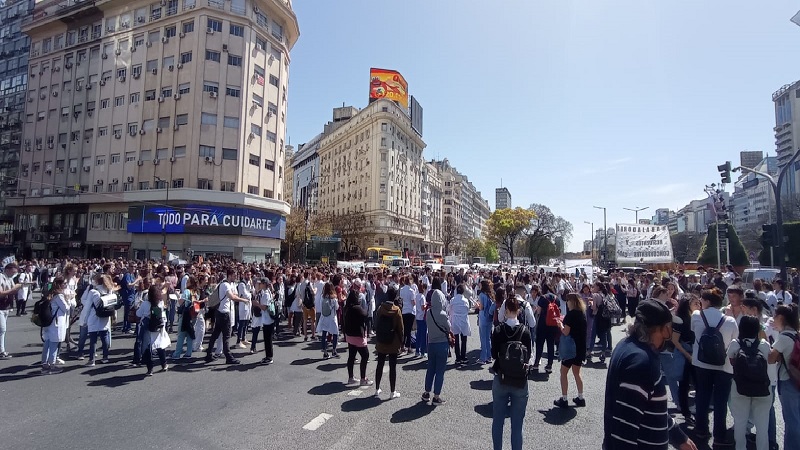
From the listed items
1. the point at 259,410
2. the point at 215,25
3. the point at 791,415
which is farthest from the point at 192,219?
the point at 791,415

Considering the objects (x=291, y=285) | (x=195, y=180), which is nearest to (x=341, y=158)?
(x=195, y=180)

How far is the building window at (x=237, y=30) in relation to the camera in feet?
131

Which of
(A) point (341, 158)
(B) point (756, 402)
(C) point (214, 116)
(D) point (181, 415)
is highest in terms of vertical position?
(A) point (341, 158)

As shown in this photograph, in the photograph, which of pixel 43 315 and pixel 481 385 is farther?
pixel 43 315

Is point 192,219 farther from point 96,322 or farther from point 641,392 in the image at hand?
point 641,392

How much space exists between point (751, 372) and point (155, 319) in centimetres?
923

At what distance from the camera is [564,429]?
5688mm

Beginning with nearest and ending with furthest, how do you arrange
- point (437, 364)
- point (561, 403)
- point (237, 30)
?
point (561, 403)
point (437, 364)
point (237, 30)

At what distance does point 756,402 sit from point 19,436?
28.5 feet

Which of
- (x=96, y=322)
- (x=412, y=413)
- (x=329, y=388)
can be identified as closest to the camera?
(x=412, y=413)

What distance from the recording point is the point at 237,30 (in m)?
40.1

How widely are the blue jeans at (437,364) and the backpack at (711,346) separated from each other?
3.45 meters

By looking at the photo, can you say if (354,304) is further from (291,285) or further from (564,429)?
(291,285)

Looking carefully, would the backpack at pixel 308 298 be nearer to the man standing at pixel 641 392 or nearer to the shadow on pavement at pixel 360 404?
the shadow on pavement at pixel 360 404
